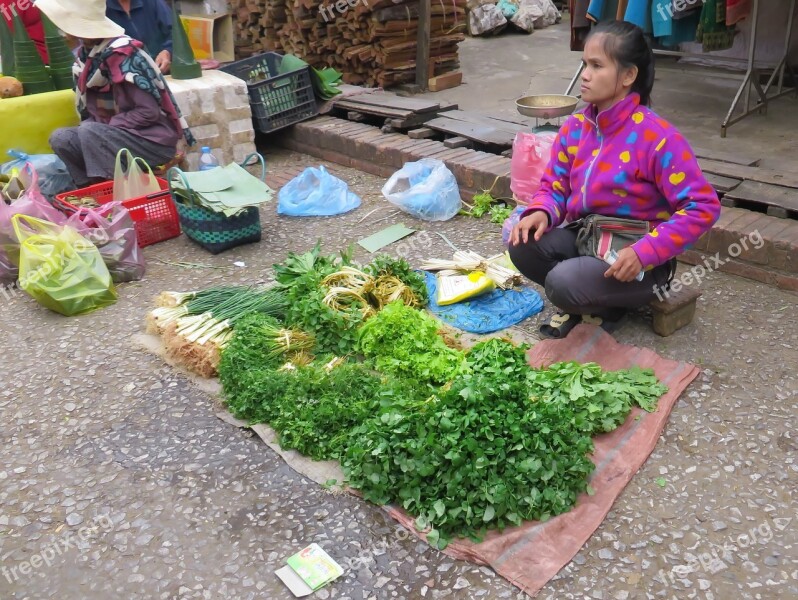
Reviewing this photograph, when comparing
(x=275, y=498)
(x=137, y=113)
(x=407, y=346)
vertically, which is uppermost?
(x=137, y=113)

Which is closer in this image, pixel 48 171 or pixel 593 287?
pixel 593 287

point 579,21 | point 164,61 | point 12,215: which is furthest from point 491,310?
point 164,61

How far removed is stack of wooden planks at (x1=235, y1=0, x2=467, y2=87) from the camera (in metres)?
7.17

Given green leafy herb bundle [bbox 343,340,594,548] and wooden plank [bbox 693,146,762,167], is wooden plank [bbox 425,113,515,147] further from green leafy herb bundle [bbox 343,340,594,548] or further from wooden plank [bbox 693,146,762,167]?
green leafy herb bundle [bbox 343,340,594,548]

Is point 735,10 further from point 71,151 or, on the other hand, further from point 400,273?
point 71,151

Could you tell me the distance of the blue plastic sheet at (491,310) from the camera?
12.1 ft

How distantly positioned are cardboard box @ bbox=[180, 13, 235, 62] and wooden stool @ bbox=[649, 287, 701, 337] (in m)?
5.81

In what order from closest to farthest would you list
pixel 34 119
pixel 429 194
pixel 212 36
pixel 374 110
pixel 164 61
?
pixel 429 194, pixel 34 119, pixel 164 61, pixel 374 110, pixel 212 36

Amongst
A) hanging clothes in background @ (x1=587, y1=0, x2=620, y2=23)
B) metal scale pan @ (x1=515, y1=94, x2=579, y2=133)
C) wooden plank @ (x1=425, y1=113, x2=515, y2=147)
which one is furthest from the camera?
wooden plank @ (x1=425, y1=113, x2=515, y2=147)

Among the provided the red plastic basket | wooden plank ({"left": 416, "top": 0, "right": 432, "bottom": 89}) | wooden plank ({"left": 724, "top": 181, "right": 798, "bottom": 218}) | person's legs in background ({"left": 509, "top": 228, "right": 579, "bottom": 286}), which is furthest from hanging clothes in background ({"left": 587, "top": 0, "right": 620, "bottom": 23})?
the red plastic basket

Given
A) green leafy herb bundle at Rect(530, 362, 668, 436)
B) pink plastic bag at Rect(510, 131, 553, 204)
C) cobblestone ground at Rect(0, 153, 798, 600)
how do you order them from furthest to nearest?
pink plastic bag at Rect(510, 131, 553, 204), green leafy herb bundle at Rect(530, 362, 668, 436), cobblestone ground at Rect(0, 153, 798, 600)

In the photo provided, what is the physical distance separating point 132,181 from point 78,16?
3.71 ft

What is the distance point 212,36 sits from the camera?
25.0 feet

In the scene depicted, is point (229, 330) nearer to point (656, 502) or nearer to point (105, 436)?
point (105, 436)
